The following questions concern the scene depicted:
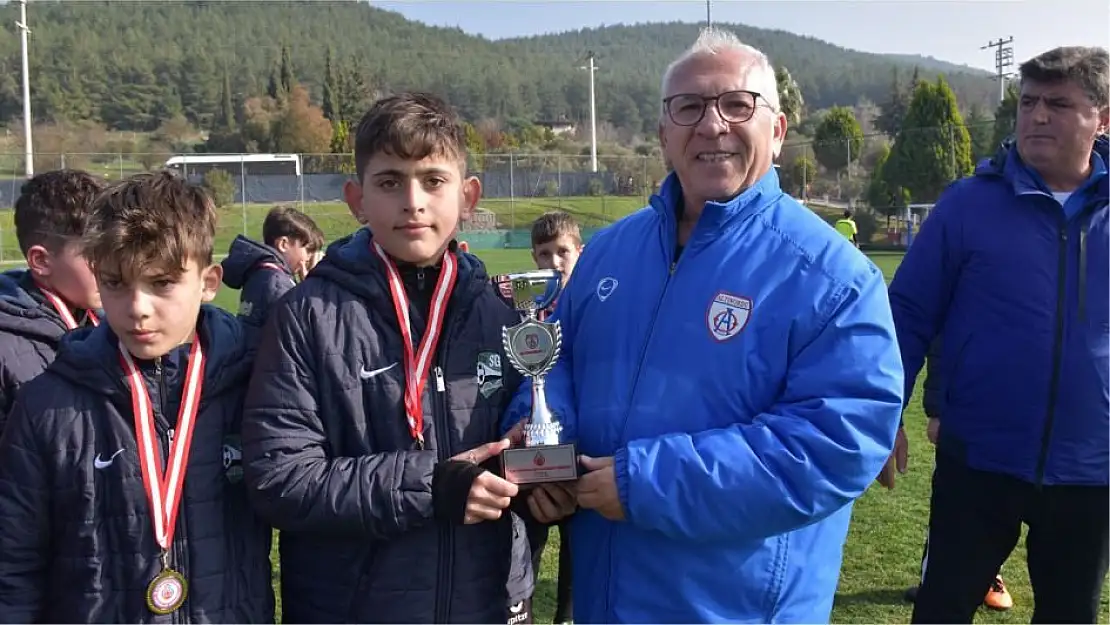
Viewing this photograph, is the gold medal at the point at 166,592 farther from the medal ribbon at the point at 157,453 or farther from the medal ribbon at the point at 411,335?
the medal ribbon at the point at 411,335

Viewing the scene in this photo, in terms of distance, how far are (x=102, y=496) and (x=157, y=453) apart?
15 centimetres

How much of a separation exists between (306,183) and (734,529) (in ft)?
111

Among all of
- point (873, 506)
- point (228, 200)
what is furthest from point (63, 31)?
point (873, 506)

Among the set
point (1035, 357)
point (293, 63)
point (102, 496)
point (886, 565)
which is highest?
point (293, 63)

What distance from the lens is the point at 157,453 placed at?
6.86 ft

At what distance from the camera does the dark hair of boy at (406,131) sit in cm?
218

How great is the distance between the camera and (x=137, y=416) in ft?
6.81

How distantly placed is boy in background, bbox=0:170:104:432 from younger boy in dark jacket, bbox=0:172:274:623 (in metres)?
0.60

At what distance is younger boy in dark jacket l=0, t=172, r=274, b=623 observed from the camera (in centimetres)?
203

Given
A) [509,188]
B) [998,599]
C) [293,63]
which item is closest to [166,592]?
[998,599]

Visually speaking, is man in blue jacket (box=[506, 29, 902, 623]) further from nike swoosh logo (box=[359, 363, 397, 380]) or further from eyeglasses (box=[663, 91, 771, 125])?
nike swoosh logo (box=[359, 363, 397, 380])

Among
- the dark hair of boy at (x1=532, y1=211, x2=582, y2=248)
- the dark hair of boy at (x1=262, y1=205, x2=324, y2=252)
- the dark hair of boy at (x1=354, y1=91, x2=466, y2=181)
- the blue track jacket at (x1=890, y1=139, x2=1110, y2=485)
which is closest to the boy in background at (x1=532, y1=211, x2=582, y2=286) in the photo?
the dark hair of boy at (x1=532, y1=211, x2=582, y2=248)

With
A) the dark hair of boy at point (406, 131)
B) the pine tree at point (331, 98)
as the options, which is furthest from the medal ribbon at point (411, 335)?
the pine tree at point (331, 98)

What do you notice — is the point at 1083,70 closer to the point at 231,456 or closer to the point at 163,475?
the point at 231,456
